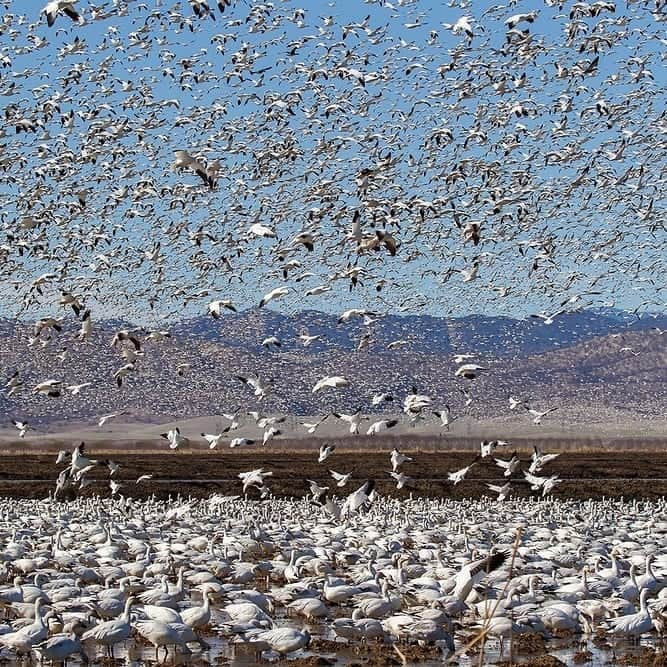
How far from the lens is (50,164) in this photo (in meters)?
29.5

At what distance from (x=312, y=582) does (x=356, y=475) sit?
3712 cm

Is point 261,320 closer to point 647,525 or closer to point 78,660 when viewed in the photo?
point 647,525

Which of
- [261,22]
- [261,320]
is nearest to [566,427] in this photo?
[261,320]

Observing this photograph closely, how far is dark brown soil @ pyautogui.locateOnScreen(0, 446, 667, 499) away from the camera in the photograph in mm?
45125

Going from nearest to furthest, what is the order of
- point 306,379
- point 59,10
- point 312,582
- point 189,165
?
point 312,582, point 59,10, point 189,165, point 306,379

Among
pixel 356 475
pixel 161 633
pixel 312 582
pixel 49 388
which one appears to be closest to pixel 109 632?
pixel 161 633

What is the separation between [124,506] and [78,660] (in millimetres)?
20611

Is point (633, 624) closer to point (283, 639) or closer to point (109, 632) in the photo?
point (283, 639)

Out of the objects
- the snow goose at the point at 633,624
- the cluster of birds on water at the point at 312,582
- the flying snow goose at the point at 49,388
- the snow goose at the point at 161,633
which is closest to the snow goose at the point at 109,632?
the cluster of birds on water at the point at 312,582

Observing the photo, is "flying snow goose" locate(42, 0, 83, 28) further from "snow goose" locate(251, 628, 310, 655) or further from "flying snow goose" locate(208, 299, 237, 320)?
"snow goose" locate(251, 628, 310, 655)

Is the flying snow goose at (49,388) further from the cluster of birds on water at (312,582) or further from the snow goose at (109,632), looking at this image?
the snow goose at (109,632)

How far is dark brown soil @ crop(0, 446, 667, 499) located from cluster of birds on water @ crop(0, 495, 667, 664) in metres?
12.6

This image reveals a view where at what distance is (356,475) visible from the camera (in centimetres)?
5662

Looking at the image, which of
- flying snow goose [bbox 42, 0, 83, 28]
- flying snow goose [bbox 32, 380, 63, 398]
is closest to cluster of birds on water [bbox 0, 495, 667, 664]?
flying snow goose [bbox 32, 380, 63, 398]
